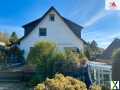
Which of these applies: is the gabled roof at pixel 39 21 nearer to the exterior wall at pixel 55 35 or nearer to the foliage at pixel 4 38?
the exterior wall at pixel 55 35

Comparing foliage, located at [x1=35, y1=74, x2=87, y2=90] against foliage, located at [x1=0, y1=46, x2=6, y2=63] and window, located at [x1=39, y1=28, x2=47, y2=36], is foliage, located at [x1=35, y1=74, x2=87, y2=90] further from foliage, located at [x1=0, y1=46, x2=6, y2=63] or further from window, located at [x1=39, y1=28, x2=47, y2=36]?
window, located at [x1=39, y1=28, x2=47, y2=36]

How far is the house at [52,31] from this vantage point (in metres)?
26.0

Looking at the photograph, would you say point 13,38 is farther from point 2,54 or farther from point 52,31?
point 2,54

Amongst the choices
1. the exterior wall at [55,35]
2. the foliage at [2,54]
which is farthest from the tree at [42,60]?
the exterior wall at [55,35]

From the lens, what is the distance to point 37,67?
16859mm

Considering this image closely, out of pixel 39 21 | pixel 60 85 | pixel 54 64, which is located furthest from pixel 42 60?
pixel 39 21

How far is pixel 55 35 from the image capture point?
2662 cm

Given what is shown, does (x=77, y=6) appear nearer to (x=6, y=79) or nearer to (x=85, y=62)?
(x=85, y=62)

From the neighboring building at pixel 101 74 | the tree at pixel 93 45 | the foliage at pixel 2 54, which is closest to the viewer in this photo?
the neighboring building at pixel 101 74

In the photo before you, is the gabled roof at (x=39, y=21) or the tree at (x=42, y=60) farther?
the gabled roof at (x=39, y=21)

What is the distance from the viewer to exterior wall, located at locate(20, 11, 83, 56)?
2603 centimetres

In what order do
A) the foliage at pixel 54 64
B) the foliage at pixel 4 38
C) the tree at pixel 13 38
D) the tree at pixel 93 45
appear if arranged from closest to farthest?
the foliage at pixel 54 64, the tree at pixel 93 45, the tree at pixel 13 38, the foliage at pixel 4 38

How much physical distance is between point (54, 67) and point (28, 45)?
9.91 meters

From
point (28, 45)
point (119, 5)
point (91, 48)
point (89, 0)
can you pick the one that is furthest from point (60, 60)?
point (91, 48)
